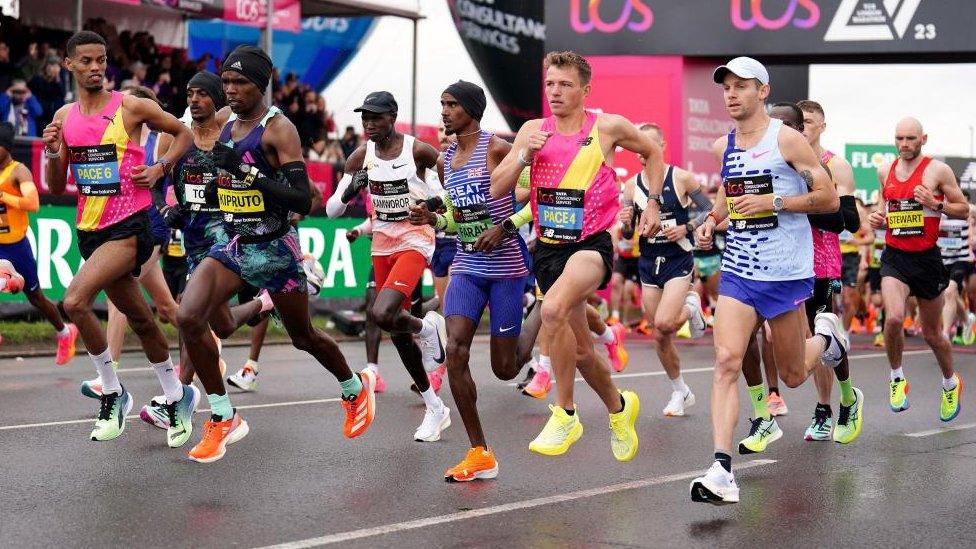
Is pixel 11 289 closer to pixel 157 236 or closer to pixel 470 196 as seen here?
pixel 157 236

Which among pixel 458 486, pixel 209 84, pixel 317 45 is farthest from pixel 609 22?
pixel 458 486

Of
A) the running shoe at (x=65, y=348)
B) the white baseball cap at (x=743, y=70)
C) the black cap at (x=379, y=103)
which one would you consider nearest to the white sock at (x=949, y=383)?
the white baseball cap at (x=743, y=70)

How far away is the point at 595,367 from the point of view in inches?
316

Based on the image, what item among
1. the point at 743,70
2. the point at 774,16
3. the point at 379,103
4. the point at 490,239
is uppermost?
the point at 774,16

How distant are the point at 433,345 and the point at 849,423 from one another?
2970 millimetres

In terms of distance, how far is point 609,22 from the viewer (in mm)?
25250

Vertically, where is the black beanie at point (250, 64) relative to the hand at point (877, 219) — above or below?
above

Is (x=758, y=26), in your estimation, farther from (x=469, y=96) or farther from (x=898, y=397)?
(x=469, y=96)

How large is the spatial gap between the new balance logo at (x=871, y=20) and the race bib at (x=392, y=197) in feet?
48.3

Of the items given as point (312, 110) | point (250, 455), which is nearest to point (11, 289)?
point (250, 455)

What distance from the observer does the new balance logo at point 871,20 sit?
22.5 metres

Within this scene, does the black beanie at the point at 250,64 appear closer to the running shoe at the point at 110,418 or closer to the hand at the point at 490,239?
the hand at the point at 490,239

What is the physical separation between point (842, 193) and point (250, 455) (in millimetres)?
4163

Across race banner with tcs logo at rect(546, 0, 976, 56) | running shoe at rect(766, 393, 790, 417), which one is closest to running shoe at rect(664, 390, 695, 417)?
running shoe at rect(766, 393, 790, 417)
